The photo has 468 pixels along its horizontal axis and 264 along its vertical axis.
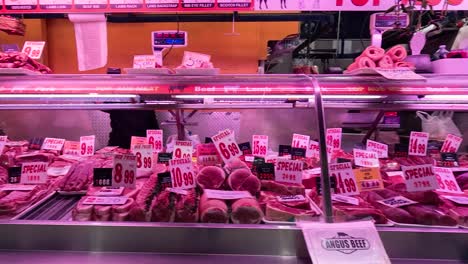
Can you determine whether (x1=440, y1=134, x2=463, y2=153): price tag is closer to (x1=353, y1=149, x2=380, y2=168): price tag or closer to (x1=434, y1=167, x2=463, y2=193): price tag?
(x1=353, y1=149, x2=380, y2=168): price tag

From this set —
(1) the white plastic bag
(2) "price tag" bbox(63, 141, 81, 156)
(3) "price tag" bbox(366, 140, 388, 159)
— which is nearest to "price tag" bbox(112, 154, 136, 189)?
(2) "price tag" bbox(63, 141, 81, 156)

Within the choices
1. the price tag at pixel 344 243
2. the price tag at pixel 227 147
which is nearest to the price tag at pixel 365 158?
the price tag at pixel 227 147

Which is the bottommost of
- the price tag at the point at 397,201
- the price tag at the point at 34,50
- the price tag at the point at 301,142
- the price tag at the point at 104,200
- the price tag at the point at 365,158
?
the price tag at the point at 397,201

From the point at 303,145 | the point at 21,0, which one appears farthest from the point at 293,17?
the point at 21,0

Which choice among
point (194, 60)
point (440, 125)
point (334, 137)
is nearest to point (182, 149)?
point (194, 60)

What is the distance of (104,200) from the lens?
1962 millimetres

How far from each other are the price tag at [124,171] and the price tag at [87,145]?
1.19 meters

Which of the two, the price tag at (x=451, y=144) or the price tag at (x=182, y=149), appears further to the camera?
the price tag at (x=451, y=144)

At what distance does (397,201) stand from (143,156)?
1.67 metres

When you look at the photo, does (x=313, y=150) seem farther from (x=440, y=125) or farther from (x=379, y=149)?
(x=440, y=125)

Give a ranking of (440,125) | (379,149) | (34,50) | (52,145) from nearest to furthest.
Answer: (34,50) → (379,149) → (52,145) → (440,125)

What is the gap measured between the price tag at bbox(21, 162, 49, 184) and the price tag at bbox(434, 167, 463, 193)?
2525 mm

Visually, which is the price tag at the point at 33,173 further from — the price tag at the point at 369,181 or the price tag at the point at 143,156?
the price tag at the point at 369,181

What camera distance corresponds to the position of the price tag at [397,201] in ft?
6.48
